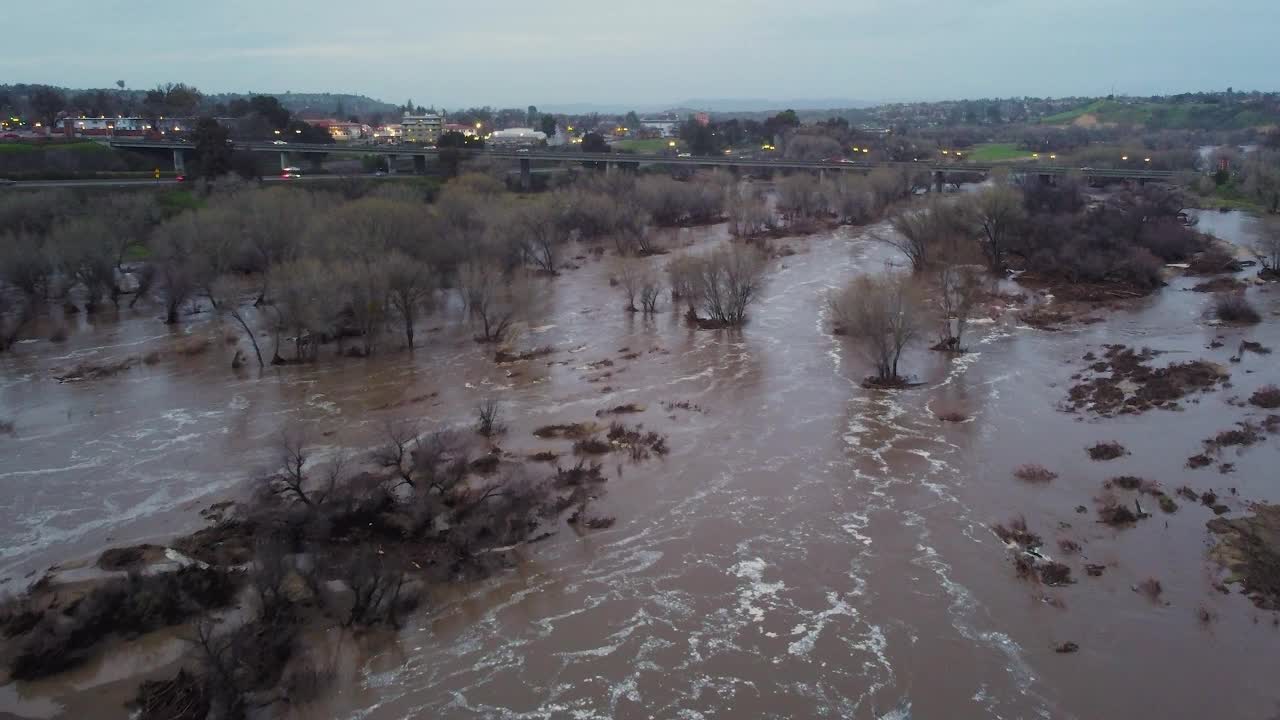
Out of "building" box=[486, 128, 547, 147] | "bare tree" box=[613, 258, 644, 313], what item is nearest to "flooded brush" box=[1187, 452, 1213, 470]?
"bare tree" box=[613, 258, 644, 313]

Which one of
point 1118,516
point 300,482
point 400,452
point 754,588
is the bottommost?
point 754,588

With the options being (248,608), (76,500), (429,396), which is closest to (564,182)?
(429,396)

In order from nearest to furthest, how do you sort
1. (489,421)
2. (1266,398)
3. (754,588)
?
(754,588)
(489,421)
(1266,398)

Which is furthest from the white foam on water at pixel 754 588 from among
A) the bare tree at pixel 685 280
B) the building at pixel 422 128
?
the building at pixel 422 128

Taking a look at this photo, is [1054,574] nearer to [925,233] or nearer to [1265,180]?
[925,233]

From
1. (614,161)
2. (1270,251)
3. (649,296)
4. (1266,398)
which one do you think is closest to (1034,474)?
(1266,398)

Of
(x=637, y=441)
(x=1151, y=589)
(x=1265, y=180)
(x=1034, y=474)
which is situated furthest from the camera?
(x=1265, y=180)

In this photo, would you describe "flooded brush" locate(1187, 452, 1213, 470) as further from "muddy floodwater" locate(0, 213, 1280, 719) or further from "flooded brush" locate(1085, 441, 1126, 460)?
"flooded brush" locate(1085, 441, 1126, 460)

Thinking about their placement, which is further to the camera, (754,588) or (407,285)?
(407,285)

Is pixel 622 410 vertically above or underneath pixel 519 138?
underneath
